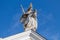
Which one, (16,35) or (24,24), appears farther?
(24,24)

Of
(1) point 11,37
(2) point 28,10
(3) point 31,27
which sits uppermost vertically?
(2) point 28,10

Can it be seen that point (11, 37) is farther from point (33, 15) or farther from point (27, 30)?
point (33, 15)

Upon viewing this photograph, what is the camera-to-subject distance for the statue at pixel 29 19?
2535 cm

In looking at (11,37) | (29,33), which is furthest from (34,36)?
(11,37)

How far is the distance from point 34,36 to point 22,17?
240cm

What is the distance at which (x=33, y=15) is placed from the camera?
1034 inches

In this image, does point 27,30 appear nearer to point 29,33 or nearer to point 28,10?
point 29,33

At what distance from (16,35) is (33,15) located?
3.36 metres

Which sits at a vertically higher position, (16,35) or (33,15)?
(33,15)

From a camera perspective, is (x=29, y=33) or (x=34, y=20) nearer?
(x=29, y=33)

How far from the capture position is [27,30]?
24766 millimetres

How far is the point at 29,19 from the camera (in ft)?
84.8

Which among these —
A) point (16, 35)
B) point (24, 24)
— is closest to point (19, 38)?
point (16, 35)

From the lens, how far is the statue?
83.2 ft
